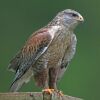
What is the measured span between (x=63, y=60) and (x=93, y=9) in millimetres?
24753

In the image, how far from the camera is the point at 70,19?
1288cm

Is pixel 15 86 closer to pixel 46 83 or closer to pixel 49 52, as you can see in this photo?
pixel 46 83

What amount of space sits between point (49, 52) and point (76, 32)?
856 inches

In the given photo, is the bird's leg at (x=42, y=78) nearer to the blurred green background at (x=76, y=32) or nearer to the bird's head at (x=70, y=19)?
the bird's head at (x=70, y=19)

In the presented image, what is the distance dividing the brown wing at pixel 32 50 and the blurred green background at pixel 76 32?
1447 cm

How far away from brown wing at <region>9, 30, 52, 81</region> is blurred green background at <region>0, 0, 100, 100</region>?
14.5 meters

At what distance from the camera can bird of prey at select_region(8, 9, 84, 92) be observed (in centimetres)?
1269

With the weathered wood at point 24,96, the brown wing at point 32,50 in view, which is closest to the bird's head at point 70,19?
the brown wing at point 32,50

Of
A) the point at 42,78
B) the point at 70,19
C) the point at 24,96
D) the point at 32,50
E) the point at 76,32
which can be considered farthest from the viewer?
the point at 76,32

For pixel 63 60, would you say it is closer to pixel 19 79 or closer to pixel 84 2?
pixel 19 79

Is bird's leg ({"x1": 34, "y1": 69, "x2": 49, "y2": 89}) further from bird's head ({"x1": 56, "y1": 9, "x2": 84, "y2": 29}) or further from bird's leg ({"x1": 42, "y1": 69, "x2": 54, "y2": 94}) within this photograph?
bird's head ({"x1": 56, "y1": 9, "x2": 84, "y2": 29})

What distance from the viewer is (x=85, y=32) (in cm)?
3566

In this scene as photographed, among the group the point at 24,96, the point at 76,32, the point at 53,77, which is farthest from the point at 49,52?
the point at 76,32

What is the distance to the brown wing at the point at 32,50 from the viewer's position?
12.6 metres
